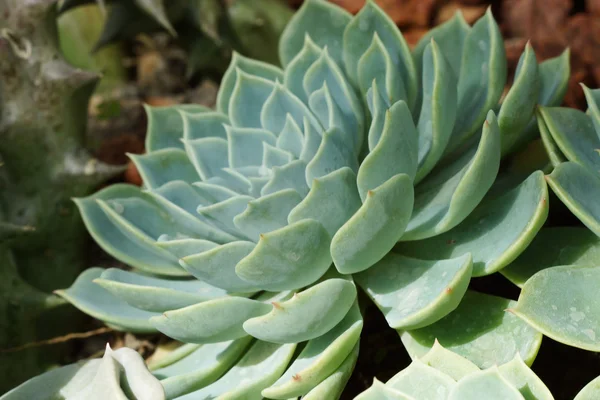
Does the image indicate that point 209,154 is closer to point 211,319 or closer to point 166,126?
point 166,126

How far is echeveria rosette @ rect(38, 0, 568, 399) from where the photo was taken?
0.66 m

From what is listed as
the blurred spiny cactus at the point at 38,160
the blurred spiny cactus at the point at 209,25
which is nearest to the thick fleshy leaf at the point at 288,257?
the blurred spiny cactus at the point at 38,160

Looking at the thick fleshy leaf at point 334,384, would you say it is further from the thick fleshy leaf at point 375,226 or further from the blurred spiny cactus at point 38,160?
the blurred spiny cactus at point 38,160

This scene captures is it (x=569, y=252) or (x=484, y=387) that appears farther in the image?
(x=569, y=252)

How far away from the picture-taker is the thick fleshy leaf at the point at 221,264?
689mm

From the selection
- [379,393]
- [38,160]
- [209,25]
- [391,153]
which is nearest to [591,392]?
[379,393]

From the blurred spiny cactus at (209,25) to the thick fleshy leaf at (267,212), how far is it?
1.90ft

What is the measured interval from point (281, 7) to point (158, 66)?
0.40 metres

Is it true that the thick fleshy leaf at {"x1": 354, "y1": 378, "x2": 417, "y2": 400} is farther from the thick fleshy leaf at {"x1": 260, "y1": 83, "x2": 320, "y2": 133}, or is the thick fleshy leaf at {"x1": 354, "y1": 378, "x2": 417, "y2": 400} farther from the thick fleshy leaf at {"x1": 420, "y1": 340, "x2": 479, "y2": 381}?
the thick fleshy leaf at {"x1": 260, "y1": 83, "x2": 320, "y2": 133}

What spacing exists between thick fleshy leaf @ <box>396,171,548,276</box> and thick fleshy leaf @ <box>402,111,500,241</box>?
4cm

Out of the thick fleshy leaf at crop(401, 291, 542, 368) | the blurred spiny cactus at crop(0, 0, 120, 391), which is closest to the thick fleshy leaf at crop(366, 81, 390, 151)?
the thick fleshy leaf at crop(401, 291, 542, 368)

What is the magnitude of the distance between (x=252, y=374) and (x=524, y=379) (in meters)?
0.31

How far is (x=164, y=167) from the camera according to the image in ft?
3.06

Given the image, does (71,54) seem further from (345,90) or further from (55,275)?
(345,90)
